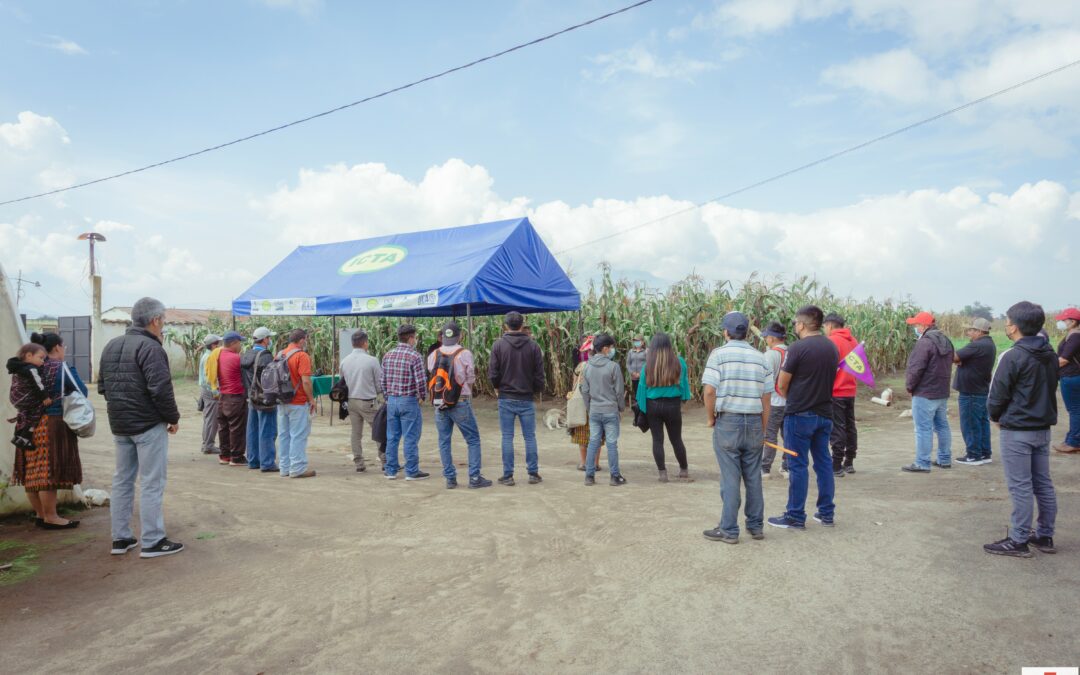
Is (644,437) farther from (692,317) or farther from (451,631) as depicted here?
(451,631)

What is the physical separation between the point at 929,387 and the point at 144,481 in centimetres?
818

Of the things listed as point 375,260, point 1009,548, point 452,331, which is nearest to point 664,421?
point 452,331

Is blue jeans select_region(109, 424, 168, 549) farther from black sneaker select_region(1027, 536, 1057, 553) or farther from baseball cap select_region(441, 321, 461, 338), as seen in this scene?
black sneaker select_region(1027, 536, 1057, 553)

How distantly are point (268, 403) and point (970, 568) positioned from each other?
734 centimetres

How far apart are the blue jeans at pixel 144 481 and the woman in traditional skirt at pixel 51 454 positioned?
1.13 meters

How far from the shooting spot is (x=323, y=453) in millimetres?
10109

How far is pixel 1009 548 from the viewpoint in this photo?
4742 mm

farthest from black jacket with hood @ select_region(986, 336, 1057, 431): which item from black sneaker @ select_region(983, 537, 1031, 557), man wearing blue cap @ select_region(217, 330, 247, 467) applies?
man wearing blue cap @ select_region(217, 330, 247, 467)

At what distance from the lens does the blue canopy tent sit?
10211 millimetres

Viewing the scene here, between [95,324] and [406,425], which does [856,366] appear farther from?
[95,324]

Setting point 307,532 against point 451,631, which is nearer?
point 451,631

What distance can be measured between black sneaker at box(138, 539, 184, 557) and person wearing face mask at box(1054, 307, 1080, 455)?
10.5 m

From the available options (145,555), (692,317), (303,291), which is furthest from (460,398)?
(692,317)

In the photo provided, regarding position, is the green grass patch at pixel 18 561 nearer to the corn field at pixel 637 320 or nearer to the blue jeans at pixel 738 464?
the blue jeans at pixel 738 464
